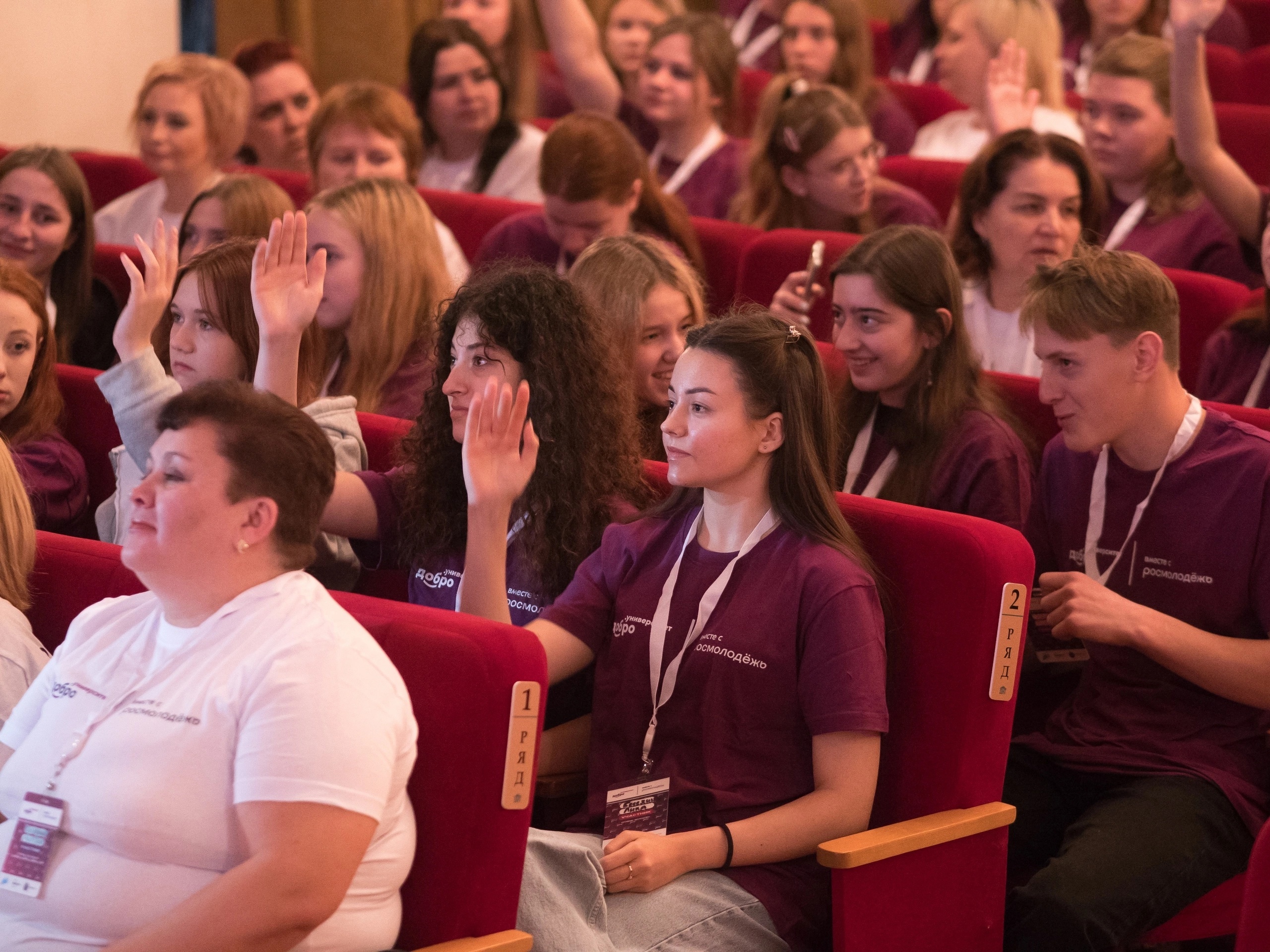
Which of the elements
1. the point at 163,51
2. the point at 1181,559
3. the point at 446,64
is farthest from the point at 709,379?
the point at 163,51

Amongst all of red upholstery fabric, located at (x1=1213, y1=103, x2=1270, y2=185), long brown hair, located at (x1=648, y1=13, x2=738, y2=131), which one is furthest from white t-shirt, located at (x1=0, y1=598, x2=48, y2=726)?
red upholstery fabric, located at (x1=1213, y1=103, x2=1270, y2=185)

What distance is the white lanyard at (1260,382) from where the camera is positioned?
276cm

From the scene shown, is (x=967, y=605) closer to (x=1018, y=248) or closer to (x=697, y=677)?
(x=697, y=677)

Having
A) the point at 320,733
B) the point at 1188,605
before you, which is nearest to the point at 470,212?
the point at 1188,605

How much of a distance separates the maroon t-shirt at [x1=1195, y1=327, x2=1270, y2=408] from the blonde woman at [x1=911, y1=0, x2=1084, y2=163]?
1235mm

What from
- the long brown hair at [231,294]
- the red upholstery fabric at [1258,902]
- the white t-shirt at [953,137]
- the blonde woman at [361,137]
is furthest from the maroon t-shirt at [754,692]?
the white t-shirt at [953,137]

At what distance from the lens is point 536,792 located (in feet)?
6.74

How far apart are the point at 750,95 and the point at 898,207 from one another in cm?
192

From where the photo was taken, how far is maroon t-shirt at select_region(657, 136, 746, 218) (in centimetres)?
476

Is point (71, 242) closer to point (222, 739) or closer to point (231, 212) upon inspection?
point (231, 212)

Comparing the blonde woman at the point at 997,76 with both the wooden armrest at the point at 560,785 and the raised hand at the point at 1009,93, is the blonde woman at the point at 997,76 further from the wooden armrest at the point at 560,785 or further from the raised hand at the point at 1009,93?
the wooden armrest at the point at 560,785

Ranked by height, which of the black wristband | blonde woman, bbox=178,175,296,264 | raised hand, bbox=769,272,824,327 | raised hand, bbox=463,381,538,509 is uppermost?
blonde woman, bbox=178,175,296,264

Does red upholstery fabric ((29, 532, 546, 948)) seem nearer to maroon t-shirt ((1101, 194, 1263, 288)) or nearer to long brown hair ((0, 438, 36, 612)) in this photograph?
long brown hair ((0, 438, 36, 612))

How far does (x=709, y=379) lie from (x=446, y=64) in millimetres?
3006
